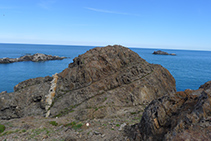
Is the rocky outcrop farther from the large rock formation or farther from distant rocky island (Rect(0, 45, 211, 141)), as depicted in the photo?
the large rock formation

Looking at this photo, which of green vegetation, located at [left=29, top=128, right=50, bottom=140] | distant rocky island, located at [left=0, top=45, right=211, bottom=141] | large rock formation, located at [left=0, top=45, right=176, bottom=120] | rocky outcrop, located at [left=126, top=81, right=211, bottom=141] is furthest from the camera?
large rock formation, located at [left=0, top=45, right=176, bottom=120]

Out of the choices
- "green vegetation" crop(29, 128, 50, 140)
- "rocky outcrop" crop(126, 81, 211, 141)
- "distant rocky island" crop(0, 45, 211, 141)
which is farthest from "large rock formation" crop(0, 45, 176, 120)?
"rocky outcrop" crop(126, 81, 211, 141)

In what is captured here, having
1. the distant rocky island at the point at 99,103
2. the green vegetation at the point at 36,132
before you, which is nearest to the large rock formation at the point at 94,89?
the distant rocky island at the point at 99,103

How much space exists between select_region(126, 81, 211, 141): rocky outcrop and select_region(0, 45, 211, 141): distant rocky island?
9cm

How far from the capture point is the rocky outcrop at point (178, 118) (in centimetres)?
1144

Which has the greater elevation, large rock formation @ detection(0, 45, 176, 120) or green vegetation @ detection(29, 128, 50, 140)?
large rock formation @ detection(0, 45, 176, 120)

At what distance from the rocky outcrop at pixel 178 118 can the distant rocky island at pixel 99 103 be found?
9 cm

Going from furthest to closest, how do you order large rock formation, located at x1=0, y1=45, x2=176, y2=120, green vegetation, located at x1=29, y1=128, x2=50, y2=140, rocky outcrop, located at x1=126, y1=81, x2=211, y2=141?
large rock formation, located at x1=0, y1=45, x2=176, y2=120 → green vegetation, located at x1=29, y1=128, x2=50, y2=140 → rocky outcrop, located at x1=126, y1=81, x2=211, y2=141

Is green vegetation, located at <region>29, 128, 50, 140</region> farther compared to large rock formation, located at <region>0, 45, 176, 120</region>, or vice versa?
large rock formation, located at <region>0, 45, 176, 120</region>

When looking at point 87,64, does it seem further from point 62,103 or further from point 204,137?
point 204,137

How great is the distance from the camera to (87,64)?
42875mm

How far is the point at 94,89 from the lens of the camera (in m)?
38.2

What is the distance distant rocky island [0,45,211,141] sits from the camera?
1581 cm

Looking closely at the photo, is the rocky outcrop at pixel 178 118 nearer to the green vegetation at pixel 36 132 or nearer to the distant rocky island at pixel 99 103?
the distant rocky island at pixel 99 103
